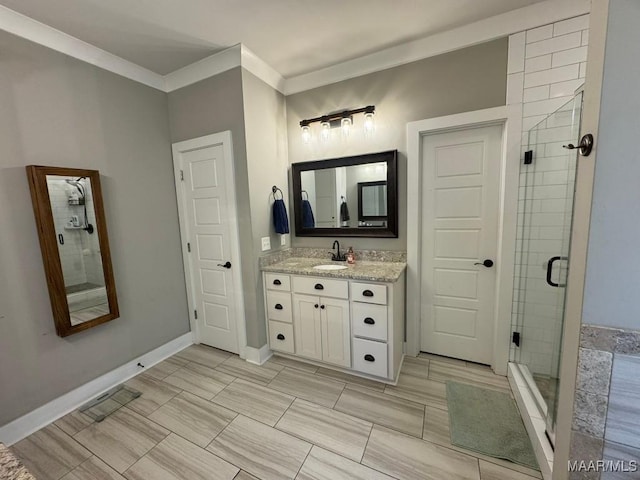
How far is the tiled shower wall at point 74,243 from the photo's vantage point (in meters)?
1.82

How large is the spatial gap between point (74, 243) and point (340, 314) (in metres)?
2.15

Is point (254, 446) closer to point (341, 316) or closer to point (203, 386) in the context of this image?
point (203, 386)

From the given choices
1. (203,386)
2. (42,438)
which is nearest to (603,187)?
(203,386)

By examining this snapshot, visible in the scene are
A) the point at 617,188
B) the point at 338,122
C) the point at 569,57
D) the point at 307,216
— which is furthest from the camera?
the point at 307,216

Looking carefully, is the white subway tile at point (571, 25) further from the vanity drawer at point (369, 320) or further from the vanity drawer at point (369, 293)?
the vanity drawer at point (369, 320)

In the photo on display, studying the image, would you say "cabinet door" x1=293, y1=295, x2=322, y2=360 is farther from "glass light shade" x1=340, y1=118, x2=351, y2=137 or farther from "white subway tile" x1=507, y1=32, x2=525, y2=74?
"white subway tile" x1=507, y1=32, x2=525, y2=74

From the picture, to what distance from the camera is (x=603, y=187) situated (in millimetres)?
849

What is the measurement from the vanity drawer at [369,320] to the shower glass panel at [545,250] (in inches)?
40.7

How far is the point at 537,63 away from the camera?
1.83 meters

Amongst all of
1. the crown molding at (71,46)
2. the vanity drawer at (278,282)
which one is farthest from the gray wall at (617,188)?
the crown molding at (71,46)

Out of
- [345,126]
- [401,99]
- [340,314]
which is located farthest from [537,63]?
[340,314]

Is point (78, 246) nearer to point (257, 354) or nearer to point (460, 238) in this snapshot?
point (257, 354)

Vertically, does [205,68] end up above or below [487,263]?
above

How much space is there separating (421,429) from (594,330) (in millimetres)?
1227
